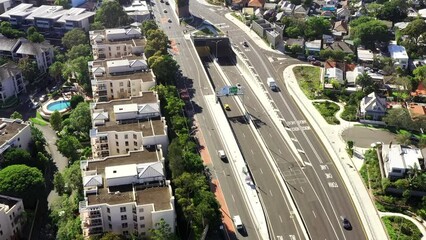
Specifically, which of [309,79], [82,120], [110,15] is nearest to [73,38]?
[110,15]

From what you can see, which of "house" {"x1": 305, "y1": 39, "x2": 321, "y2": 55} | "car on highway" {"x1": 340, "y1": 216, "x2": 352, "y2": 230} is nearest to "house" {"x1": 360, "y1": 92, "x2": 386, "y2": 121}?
"car on highway" {"x1": 340, "y1": 216, "x2": 352, "y2": 230}

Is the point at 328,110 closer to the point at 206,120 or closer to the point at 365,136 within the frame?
the point at 365,136

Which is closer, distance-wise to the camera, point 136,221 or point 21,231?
point 136,221

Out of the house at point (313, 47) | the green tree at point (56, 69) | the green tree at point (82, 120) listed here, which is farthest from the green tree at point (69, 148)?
the house at point (313, 47)

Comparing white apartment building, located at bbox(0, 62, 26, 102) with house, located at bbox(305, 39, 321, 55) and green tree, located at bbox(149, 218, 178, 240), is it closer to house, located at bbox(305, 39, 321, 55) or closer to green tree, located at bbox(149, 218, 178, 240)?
green tree, located at bbox(149, 218, 178, 240)

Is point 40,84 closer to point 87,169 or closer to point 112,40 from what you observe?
point 112,40

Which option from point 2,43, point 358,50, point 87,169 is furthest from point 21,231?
point 358,50

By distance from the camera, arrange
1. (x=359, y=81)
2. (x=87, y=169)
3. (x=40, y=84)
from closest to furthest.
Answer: (x=87, y=169) < (x=359, y=81) < (x=40, y=84)
